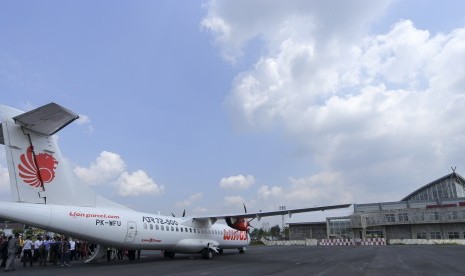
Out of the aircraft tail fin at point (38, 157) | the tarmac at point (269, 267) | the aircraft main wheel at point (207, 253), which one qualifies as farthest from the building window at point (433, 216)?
the aircraft tail fin at point (38, 157)

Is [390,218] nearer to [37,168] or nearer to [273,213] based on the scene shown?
[273,213]

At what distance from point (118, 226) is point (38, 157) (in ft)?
15.0

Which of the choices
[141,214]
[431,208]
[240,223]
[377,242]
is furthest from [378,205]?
[141,214]

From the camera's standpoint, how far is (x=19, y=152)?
14.4 m

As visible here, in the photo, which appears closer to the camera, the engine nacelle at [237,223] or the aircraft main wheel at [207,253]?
the aircraft main wheel at [207,253]

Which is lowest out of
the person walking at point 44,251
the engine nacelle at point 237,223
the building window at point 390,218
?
the person walking at point 44,251

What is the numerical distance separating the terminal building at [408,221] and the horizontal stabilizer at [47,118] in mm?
68250

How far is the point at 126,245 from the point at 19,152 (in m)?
6.37

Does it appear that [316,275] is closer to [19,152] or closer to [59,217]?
[59,217]

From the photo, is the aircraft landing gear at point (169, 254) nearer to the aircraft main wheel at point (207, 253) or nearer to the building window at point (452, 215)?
the aircraft main wheel at point (207, 253)

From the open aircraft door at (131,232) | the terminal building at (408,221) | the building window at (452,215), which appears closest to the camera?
the open aircraft door at (131,232)

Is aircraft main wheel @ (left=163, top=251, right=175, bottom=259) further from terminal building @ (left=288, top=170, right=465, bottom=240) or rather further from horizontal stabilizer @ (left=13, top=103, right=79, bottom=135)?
terminal building @ (left=288, top=170, right=465, bottom=240)

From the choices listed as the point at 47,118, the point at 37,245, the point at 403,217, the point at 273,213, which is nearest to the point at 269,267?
the point at 273,213

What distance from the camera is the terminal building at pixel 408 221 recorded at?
67.8 meters
